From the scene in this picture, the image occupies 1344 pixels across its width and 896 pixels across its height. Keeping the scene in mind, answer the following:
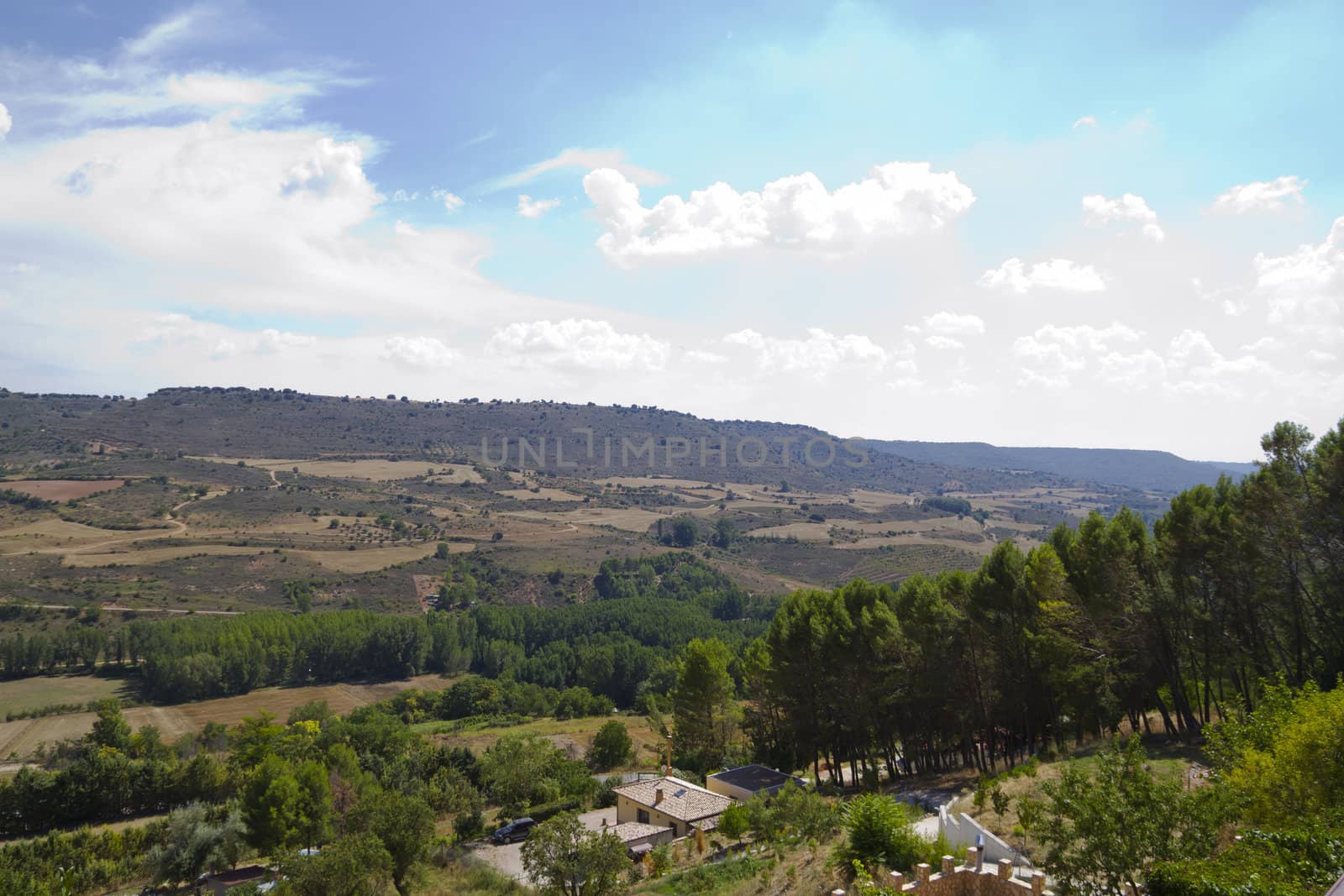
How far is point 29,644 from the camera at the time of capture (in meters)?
78.9

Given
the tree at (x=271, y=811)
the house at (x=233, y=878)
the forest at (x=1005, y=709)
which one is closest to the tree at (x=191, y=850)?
the house at (x=233, y=878)

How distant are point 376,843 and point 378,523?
13245cm

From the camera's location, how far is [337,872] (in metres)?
22.8

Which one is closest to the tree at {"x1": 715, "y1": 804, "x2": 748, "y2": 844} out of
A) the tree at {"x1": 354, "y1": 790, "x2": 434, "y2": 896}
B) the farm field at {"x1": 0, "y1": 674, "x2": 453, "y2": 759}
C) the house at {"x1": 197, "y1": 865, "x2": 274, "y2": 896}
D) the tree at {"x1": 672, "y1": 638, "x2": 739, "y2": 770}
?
the tree at {"x1": 354, "y1": 790, "x2": 434, "y2": 896}

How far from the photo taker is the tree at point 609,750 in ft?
165

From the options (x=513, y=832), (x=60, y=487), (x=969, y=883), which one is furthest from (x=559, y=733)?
(x=60, y=487)

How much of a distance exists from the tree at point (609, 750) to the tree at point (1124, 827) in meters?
41.1

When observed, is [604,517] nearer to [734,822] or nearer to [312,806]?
[312,806]

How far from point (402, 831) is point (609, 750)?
82.6ft

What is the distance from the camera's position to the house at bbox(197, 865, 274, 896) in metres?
32.2

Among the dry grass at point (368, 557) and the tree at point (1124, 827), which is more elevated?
the tree at point (1124, 827)

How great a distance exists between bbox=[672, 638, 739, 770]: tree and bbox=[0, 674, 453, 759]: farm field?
41.5 metres

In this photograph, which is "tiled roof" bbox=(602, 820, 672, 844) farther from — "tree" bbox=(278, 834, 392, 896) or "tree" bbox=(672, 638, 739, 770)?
"tree" bbox=(672, 638, 739, 770)

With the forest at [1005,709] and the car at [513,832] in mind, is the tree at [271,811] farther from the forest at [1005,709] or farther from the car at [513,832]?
the car at [513,832]
